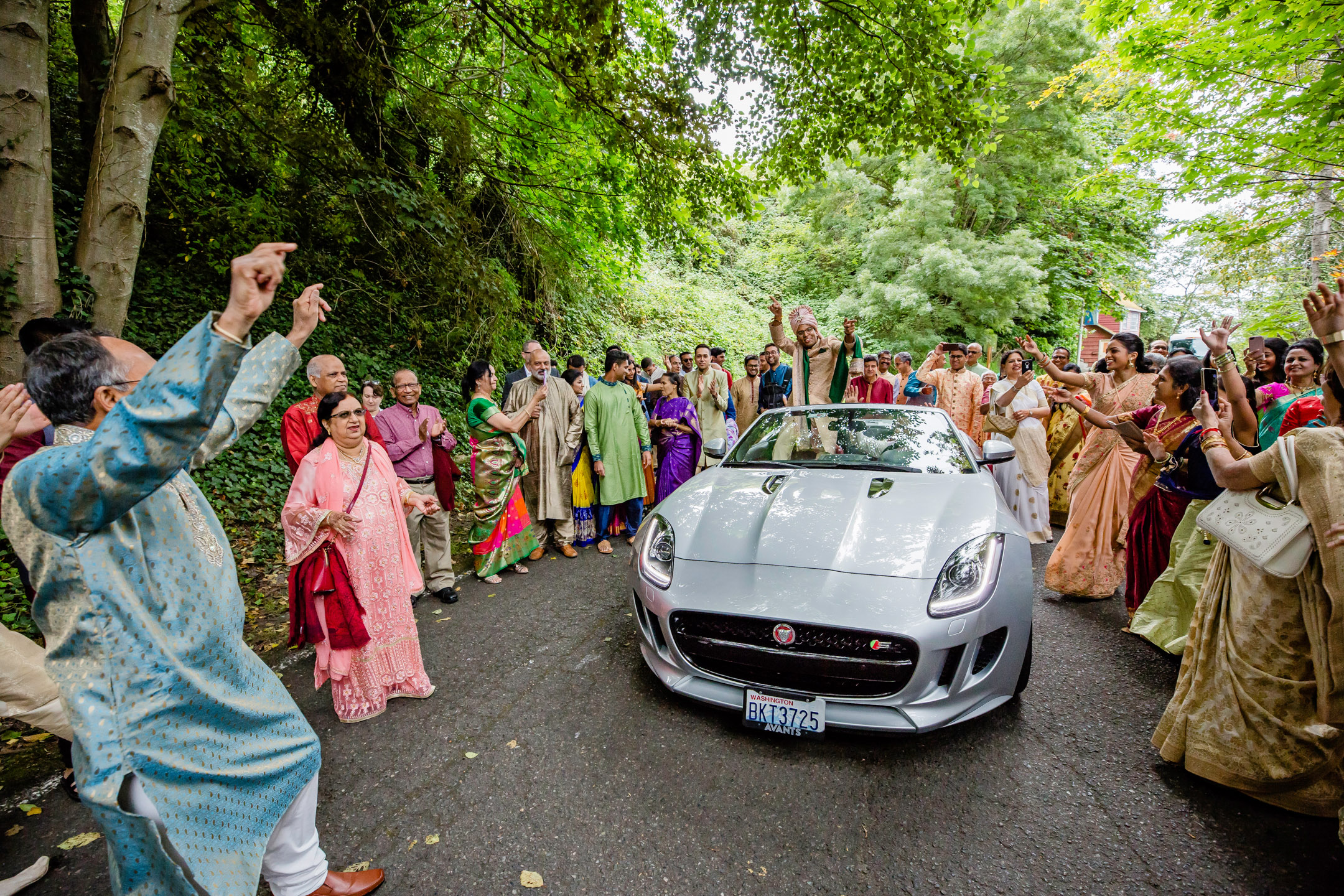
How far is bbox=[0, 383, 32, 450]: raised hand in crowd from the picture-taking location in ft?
5.22

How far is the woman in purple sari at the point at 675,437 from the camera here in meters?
6.00

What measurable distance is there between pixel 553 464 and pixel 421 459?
1.33 m

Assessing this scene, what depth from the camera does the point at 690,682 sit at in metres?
2.58

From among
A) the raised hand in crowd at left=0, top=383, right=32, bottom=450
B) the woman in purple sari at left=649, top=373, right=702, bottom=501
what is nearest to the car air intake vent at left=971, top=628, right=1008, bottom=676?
the raised hand in crowd at left=0, top=383, right=32, bottom=450

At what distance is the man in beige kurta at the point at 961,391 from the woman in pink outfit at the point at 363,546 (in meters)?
6.29

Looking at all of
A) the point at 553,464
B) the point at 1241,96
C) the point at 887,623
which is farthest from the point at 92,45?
the point at 1241,96

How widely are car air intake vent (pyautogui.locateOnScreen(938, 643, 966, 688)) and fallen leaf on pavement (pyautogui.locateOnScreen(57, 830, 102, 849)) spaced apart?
3.29 m

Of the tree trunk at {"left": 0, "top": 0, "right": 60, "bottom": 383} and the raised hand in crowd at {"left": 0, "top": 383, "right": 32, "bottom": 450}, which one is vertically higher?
the tree trunk at {"left": 0, "top": 0, "right": 60, "bottom": 383}

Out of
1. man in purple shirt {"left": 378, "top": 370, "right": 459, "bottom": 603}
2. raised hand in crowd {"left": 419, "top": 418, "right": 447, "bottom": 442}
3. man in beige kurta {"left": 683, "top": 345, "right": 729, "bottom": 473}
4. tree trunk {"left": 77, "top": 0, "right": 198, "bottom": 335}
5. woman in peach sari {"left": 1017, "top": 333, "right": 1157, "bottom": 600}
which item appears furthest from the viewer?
man in beige kurta {"left": 683, "top": 345, "right": 729, "bottom": 473}

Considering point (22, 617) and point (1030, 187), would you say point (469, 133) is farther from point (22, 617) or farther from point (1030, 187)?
point (1030, 187)

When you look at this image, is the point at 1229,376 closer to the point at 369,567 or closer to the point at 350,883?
the point at 350,883

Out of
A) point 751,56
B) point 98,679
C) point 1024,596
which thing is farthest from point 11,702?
point 751,56

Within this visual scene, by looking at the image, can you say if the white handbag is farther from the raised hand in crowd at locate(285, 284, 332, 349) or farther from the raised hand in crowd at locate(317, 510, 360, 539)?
the raised hand in crowd at locate(317, 510, 360, 539)

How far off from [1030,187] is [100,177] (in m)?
19.3
